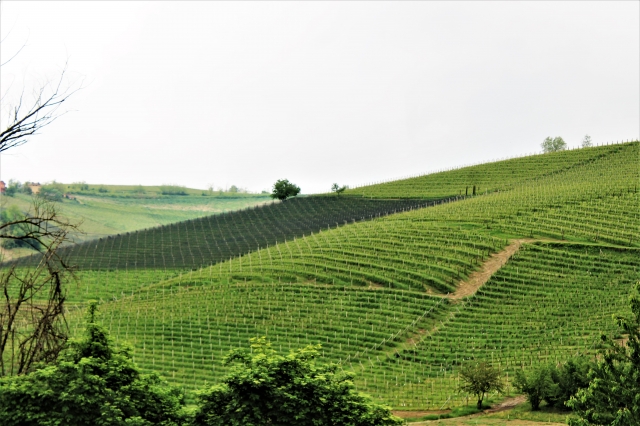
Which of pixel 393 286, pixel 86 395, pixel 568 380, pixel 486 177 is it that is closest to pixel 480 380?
pixel 568 380

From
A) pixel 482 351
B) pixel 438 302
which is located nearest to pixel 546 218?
pixel 438 302

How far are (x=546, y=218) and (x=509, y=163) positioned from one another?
41.7 metres

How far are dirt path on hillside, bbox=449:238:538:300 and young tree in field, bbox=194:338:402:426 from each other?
122 ft

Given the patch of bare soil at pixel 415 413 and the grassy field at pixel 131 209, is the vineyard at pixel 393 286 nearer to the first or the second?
the patch of bare soil at pixel 415 413

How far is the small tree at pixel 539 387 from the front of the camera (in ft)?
116

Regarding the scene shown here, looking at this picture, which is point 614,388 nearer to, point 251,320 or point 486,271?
point 251,320

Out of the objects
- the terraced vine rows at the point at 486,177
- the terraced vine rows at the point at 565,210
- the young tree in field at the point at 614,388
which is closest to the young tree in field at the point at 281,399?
the young tree in field at the point at 614,388

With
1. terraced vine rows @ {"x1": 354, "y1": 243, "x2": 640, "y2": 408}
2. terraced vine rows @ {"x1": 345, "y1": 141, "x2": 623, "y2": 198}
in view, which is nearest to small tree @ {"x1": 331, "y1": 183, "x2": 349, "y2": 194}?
terraced vine rows @ {"x1": 345, "y1": 141, "x2": 623, "y2": 198}

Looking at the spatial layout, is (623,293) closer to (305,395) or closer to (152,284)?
(152,284)

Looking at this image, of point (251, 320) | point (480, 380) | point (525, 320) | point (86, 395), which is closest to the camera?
point (86, 395)

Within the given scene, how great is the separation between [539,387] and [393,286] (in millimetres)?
21693

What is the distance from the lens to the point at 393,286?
56.9 meters

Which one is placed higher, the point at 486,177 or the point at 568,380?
the point at 486,177

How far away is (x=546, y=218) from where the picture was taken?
229 ft
